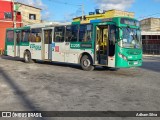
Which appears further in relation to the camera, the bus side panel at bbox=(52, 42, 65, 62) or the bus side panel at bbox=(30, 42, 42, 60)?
the bus side panel at bbox=(30, 42, 42, 60)

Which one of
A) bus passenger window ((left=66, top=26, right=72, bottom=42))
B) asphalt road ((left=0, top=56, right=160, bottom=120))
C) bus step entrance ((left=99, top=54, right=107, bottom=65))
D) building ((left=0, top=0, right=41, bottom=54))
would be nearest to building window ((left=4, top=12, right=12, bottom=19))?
building ((left=0, top=0, right=41, bottom=54))

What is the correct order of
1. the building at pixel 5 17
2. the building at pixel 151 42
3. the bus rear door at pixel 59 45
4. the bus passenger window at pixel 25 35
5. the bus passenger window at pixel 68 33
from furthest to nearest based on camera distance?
the building at pixel 151 42 < the building at pixel 5 17 < the bus passenger window at pixel 25 35 < the bus rear door at pixel 59 45 < the bus passenger window at pixel 68 33

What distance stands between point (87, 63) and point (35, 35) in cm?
632

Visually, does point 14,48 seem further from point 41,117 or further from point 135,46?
point 41,117

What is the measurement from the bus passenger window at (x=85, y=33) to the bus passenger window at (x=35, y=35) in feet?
15.3

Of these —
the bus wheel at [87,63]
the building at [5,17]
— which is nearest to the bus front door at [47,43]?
the bus wheel at [87,63]

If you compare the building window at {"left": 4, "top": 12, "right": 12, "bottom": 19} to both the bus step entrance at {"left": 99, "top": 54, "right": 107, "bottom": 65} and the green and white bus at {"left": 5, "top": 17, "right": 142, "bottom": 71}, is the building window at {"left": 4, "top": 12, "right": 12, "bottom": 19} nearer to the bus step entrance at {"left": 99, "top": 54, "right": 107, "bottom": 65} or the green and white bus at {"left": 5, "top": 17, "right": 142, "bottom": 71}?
the green and white bus at {"left": 5, "top": 17, "right": 142, "bottom": 71}

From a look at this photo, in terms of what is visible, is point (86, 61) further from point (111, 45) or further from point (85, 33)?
point (111, 45)

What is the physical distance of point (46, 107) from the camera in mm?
7949

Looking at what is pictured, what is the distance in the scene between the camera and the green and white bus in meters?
15.4

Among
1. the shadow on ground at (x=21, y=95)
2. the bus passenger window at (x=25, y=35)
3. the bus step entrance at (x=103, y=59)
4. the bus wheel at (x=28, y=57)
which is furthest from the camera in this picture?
Answer: the bus passenger window at (x=25, y=35)

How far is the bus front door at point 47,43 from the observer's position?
20.3 metres

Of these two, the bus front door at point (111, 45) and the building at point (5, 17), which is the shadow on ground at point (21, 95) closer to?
the bus front door at point (111, 45)

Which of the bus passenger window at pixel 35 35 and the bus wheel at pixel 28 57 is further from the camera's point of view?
the bus wheel at pixel 28 57
